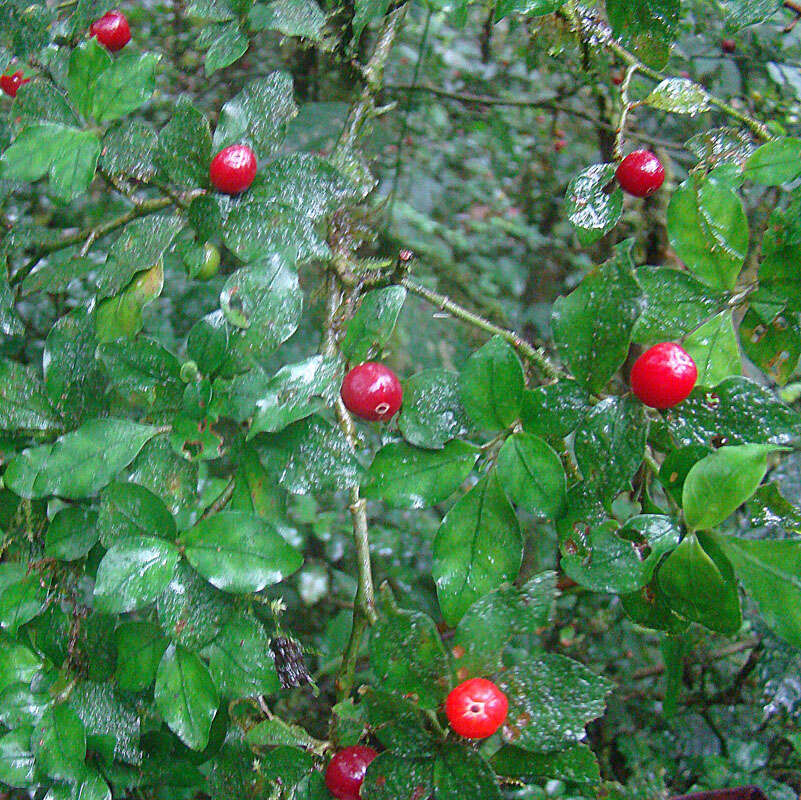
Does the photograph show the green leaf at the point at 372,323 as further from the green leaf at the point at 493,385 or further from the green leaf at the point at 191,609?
the green leaf at the point at 191,609

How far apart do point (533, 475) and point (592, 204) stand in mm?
263

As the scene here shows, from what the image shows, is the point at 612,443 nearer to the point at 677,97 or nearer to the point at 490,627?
the point at 490,627

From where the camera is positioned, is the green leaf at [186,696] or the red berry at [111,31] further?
the red berry at [111,31]

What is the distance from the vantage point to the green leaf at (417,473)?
1.64 feet

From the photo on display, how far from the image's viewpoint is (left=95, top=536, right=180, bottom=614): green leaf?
438 millimetres

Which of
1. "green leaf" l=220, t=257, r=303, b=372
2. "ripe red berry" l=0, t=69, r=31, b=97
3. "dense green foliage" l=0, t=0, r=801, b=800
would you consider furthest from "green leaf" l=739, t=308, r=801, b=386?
"ripe red berry" l=0, t=69, r=31, b=97

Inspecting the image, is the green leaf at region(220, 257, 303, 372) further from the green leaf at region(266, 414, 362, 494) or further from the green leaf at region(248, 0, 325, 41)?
the green leaf at region(248, 0, 325, 41)

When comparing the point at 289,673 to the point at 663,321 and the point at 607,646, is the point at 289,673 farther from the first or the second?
the point at 607,646

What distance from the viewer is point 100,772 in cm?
56

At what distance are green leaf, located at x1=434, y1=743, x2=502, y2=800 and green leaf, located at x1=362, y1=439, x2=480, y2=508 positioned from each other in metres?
0.16

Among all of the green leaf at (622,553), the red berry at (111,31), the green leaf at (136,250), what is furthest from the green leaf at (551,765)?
the red berry at (111,31)

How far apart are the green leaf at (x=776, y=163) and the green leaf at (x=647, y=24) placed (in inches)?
5.4

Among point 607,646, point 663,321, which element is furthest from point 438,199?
point 663,321

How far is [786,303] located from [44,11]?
741 mm
